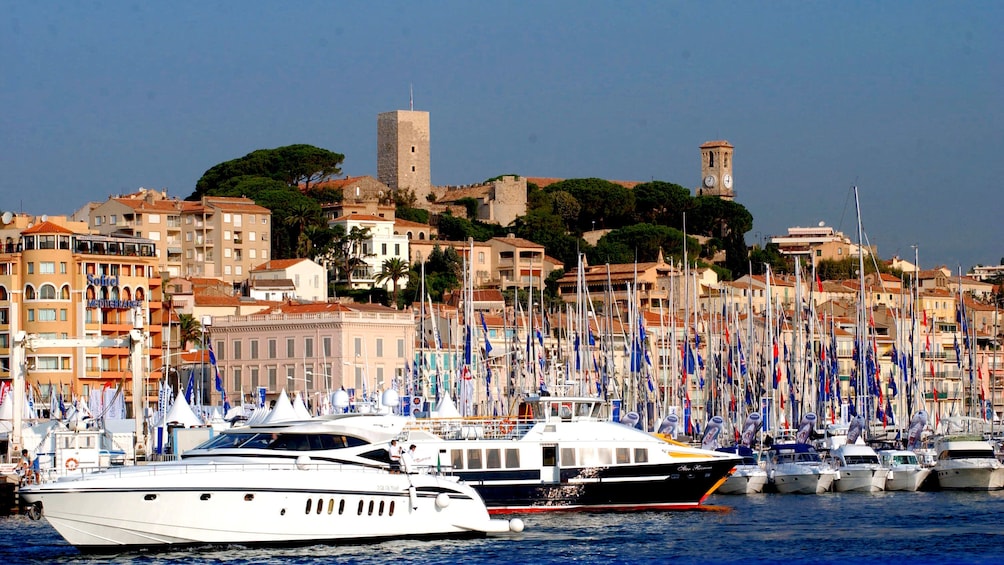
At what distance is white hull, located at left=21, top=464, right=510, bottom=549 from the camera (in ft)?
116

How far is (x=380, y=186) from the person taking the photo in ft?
574

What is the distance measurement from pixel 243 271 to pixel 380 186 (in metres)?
34.1

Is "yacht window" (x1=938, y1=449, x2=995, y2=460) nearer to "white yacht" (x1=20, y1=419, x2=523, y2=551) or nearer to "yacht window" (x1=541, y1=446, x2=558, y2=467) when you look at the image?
"yacht window" (x1=541, y1=446, x2=558, y2=467)

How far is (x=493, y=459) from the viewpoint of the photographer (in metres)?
46.4

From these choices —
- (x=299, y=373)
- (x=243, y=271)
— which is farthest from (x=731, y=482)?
(x=243, y=271)

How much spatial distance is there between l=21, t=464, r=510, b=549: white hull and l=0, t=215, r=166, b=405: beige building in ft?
208

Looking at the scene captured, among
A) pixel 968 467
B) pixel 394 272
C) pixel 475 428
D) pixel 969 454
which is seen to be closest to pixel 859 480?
pixel 968 467

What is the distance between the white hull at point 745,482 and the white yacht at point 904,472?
→ 464 cm

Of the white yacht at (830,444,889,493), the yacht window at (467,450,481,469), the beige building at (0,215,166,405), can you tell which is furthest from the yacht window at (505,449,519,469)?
the beige building at (0,215,166,405)

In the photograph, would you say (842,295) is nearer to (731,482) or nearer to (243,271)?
(243,271)

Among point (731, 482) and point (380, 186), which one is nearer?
point (731, 482)

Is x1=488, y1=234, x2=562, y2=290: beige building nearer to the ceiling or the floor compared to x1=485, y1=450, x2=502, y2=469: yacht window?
nearer to the ceiling

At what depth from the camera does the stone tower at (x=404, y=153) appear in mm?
188125

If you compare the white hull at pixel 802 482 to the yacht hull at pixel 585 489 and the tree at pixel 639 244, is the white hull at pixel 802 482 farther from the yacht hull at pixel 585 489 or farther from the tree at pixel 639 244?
the tree at pixel 639 244
